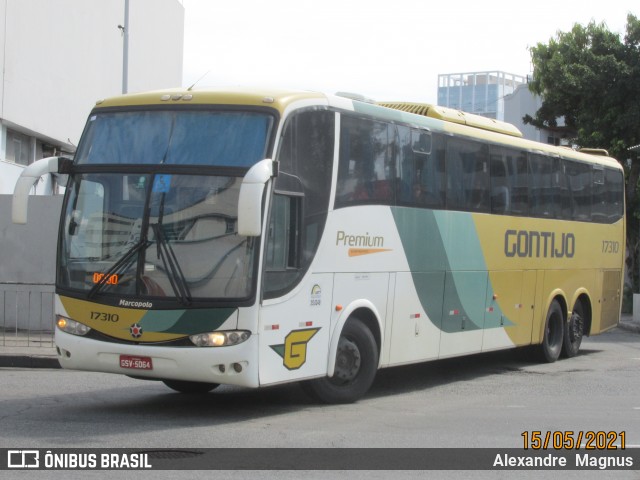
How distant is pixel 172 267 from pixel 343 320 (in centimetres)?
227

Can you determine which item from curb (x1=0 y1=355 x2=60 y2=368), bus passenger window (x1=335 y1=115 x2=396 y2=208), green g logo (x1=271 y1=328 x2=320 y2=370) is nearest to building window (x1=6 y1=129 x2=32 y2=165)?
curb (x1=0 y1=355 x2=60 y2=368)

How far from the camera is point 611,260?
19.3m

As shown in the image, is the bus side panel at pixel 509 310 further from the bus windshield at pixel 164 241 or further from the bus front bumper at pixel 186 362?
the bus windshield at pixel 164 241

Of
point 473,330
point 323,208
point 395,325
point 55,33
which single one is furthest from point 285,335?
point 55,33

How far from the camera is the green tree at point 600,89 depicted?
31453 mm

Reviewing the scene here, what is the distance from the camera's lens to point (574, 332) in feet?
59.1

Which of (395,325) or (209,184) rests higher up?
(209,184)

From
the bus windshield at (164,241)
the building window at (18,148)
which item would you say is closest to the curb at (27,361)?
the bus windshield at (164,241)

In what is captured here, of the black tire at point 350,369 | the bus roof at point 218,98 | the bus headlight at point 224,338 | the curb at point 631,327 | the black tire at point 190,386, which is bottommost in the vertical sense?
the curb at point 631,327

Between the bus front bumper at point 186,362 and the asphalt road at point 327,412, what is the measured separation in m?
0.47

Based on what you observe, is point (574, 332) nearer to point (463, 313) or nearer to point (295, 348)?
point (463, 313)
